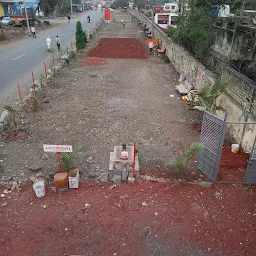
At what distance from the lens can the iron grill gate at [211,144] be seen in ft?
19.7

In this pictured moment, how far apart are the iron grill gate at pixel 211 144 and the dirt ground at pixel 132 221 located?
0.51m

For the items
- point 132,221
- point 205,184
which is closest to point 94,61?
point 205,184

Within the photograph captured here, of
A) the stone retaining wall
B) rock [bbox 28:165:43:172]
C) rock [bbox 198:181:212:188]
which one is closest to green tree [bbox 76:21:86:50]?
the stone retaining wall

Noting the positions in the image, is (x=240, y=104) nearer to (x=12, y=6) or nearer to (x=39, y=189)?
(x=39, y=189)

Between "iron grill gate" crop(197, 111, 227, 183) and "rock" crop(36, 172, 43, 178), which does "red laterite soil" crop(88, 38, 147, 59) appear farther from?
"rock" crop(36, 172, 43, 178)

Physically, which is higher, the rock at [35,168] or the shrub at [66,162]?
the shrub at [66,162]

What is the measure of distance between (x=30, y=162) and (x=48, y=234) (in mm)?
2698

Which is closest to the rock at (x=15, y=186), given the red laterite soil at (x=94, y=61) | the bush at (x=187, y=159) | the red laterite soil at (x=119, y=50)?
the bush at (x=187, y=159)

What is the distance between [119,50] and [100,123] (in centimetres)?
1493

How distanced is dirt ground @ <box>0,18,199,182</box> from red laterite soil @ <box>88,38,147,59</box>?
5.88 m

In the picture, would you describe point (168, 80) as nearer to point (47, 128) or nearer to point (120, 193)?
point (47, 128)

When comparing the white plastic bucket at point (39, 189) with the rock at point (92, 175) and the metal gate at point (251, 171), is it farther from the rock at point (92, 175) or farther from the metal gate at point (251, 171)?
the metal gate at point (251, 171)

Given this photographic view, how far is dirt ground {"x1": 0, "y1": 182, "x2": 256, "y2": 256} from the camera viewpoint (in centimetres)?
486

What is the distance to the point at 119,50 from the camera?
75.2 feet
